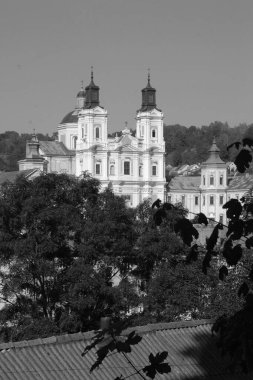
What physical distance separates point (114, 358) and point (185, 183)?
259 ft

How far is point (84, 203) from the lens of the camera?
26094mm

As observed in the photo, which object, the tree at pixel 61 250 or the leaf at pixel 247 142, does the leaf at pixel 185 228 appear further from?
the tree at pixel 61 250

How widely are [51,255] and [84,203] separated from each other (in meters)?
2.58

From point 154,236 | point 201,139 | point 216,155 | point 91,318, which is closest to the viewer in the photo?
point 91,318

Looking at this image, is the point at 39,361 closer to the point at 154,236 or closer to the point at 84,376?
the point at 84,376

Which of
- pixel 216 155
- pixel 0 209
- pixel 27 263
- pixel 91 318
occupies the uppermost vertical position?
pixel 216 155

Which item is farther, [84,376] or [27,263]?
[27,263]

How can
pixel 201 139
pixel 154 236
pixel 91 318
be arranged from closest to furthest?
pixel 91 318 → pixel 154 236 → pixel 201 139

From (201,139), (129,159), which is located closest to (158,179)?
(129,159)

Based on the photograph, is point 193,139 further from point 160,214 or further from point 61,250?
point 160,214

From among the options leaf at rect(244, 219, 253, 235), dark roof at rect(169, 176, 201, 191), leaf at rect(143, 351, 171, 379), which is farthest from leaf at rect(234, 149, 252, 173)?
dark roof at rect(169, 176, 201, 191)

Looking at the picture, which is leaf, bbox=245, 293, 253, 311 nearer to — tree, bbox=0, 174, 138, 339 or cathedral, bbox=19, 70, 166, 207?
tree, bbox=0, 174, 138, 339

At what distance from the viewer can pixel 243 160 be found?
5.87 meters

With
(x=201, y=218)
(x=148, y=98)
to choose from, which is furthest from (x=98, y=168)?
(x=201, y=218)
